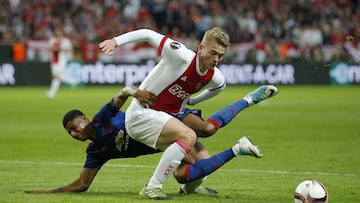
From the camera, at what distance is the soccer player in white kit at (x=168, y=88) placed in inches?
352

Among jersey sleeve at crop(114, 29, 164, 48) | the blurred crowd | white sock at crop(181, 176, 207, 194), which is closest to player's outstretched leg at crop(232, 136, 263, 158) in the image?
white sock at crop(181, 176, 207, 194)

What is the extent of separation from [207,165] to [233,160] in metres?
4.40

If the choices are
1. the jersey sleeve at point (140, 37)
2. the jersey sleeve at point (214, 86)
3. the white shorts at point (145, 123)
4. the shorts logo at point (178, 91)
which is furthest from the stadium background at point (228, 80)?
the jersey sleeve at point (140, 37)

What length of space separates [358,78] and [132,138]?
27.3 metres

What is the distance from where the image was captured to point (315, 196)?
8227 mm

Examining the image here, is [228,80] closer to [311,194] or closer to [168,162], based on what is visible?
[168,162]

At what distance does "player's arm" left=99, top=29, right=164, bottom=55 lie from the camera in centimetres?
870

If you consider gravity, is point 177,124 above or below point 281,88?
above

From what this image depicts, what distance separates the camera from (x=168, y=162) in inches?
350

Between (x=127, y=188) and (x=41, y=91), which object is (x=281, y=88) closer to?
(x=41, y=91)

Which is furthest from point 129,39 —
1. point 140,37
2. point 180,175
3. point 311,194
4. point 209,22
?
point 209,22

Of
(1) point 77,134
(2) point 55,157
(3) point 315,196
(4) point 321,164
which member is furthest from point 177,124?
(2) point 55,157

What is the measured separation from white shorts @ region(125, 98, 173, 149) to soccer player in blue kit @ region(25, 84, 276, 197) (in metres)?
0.16

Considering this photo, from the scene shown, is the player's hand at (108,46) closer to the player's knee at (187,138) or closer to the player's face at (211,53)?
the player's face at (211,53)
